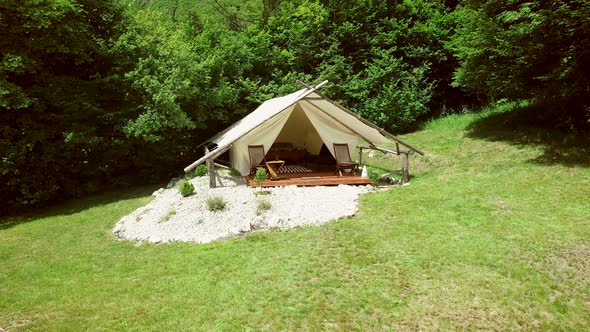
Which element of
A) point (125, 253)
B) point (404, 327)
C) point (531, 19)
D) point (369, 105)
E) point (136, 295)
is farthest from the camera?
point (369, 105)

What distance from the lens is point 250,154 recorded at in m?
14.1

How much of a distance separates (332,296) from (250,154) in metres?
8.29

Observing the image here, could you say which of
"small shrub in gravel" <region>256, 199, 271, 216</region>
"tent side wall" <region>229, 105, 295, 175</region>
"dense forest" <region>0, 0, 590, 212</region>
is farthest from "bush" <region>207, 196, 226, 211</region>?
"dense forest" <region>0, 0, 590, 212</region>

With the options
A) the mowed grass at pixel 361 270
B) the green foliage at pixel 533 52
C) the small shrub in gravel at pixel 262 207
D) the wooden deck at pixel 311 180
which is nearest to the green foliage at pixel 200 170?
the wooden deck at pixel 311 180

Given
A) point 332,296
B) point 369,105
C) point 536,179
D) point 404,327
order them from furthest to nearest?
point 369,105 → point 536,179 → point 332,296 → point 404,327

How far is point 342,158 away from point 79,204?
10.7 m

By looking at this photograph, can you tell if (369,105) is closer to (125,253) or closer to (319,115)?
(319,115)

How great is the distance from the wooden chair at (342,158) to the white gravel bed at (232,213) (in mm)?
1641

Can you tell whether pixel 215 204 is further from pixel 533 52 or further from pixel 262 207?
pixel 533 52

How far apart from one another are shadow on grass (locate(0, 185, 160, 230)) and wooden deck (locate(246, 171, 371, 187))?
5799 millimetres

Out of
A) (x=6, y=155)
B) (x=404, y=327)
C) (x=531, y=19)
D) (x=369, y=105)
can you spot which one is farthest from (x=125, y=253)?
(x=369, y=105)

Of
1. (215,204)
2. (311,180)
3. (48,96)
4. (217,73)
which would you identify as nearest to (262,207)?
(215,204)

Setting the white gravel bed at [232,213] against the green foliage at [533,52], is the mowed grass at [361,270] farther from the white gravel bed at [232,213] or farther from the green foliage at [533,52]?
the green foliage at [533,52]

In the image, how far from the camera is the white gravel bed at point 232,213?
1002 centimetres
